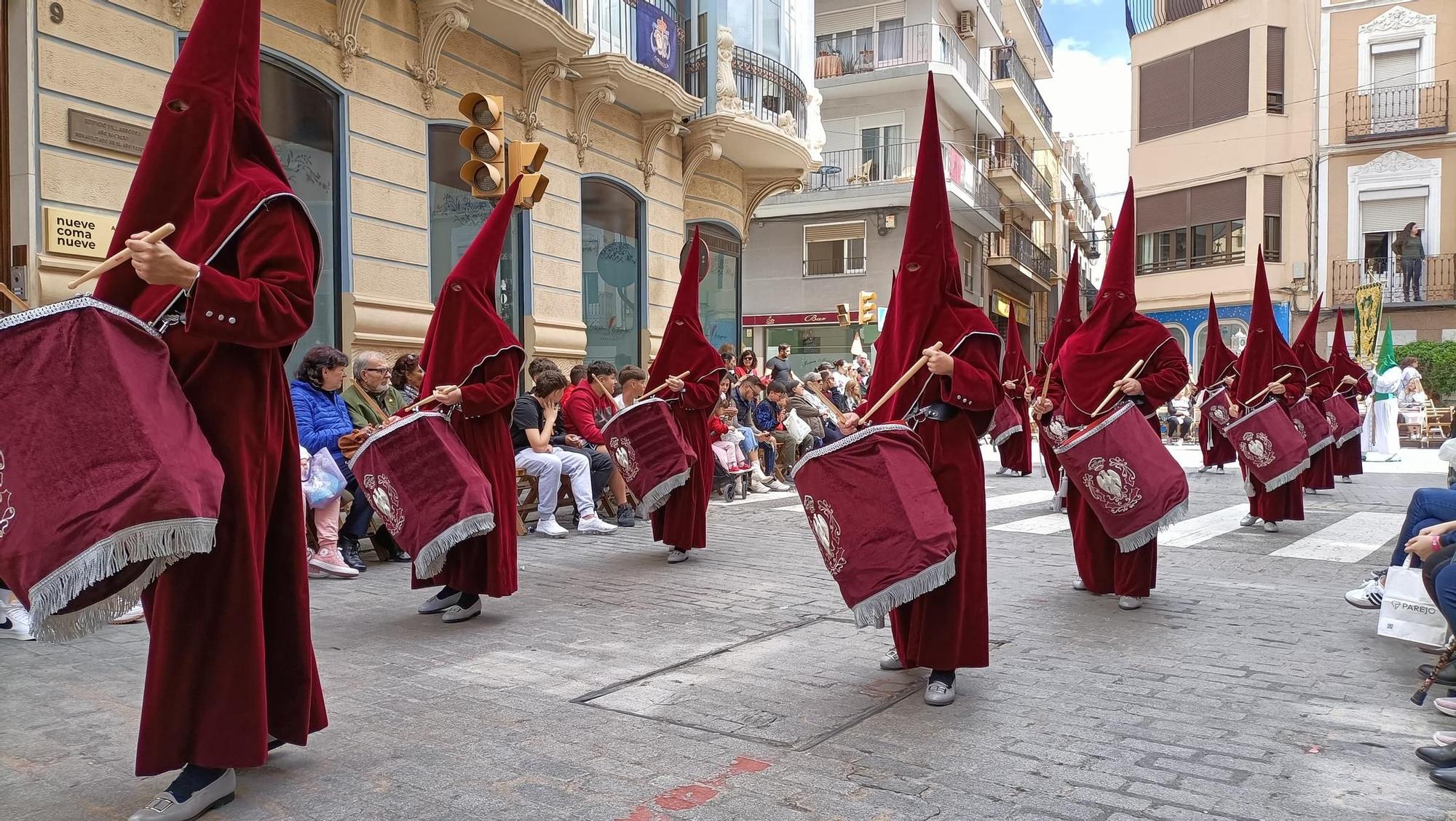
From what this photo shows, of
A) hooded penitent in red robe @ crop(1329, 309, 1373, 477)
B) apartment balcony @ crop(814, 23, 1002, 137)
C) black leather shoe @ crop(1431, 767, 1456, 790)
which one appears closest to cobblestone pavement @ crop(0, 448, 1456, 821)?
black leather shoe @ crop(1431, 767, 1456, 790)

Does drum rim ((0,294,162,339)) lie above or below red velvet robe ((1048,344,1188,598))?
above

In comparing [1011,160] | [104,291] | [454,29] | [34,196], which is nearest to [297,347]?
[34,196]

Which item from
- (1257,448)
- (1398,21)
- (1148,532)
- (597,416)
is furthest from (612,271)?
(1398,21)

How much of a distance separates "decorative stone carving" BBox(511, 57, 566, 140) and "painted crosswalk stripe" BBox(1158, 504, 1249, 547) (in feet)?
29.2

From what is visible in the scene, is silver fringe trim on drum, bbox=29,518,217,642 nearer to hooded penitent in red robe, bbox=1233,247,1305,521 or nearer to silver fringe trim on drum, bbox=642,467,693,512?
silver fringe trim on drum, bbox=642,467,693,512

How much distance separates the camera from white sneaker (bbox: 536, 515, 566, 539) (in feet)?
32.2

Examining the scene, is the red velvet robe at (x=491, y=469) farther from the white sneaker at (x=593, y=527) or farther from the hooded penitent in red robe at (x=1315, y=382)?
the hooded penitent in red robe at (x=1315, y=382)

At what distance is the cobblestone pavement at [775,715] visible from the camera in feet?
11.2

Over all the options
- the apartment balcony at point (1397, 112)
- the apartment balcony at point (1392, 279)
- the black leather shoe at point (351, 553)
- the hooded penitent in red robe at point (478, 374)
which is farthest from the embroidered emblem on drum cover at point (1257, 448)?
the apartment balcony at point (1397, 112)

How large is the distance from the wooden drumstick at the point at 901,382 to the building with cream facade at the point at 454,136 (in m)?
6.35

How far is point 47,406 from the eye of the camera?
2.83 metres

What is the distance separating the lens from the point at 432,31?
1179 cm

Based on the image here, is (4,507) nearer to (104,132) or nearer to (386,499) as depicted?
(386,499)

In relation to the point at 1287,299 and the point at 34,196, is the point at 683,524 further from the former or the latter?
the point at 1287,299
